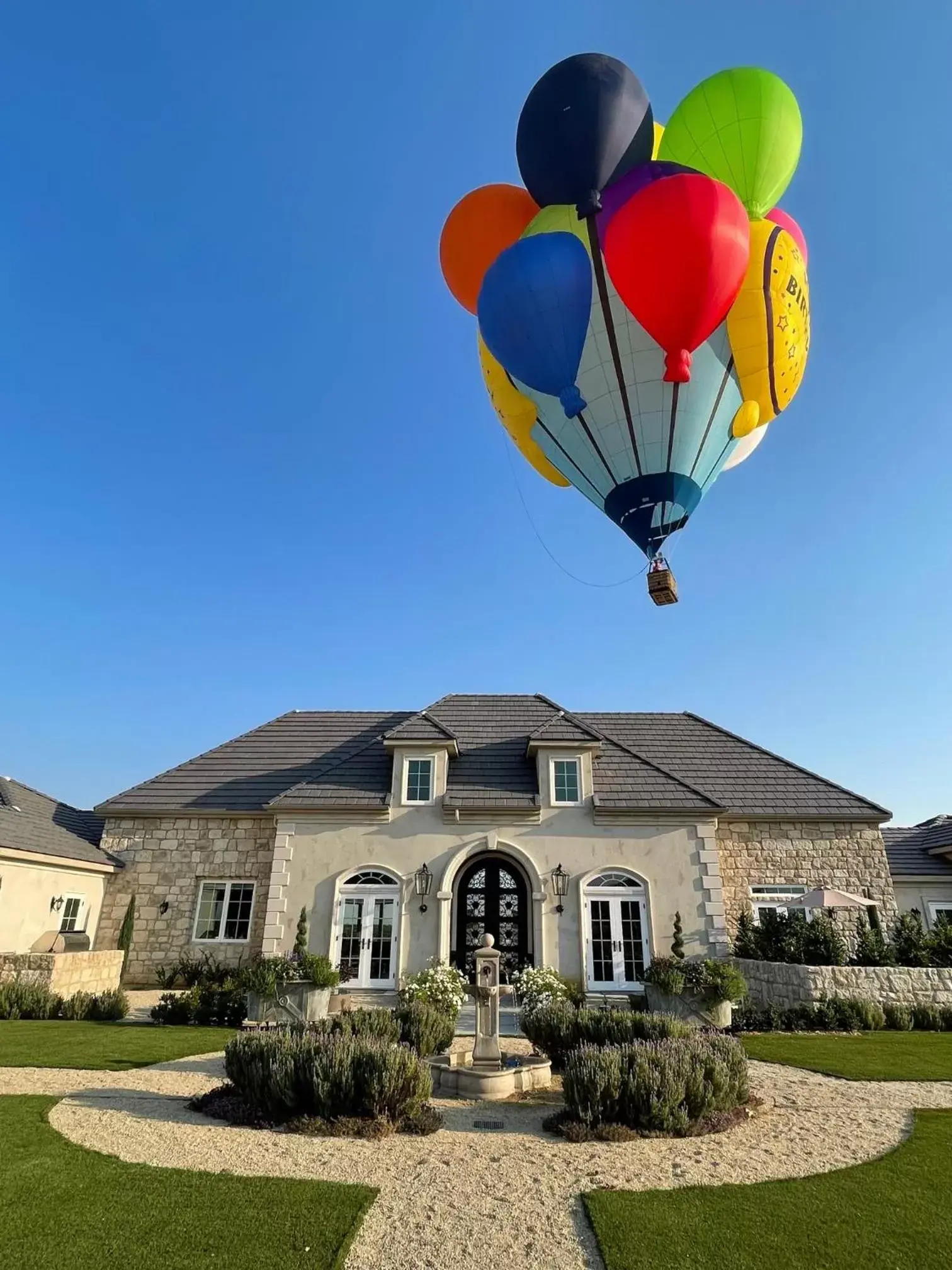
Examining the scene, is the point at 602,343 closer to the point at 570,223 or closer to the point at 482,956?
the point at 570,223

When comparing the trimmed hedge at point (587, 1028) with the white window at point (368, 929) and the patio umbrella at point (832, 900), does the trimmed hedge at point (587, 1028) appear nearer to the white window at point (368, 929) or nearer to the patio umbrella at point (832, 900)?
the white window at point (368, 929)

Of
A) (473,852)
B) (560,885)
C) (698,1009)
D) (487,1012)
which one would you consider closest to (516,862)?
(473,852)

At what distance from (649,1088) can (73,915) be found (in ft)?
46.1

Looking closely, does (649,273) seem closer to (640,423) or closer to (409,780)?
(640,423)

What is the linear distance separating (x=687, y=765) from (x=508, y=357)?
1249 centimetres

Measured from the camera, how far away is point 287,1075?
247 inches

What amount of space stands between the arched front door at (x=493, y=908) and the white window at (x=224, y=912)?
4834 millimetres

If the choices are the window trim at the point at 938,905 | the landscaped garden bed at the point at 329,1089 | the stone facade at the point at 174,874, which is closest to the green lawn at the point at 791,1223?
the landscaped garden bed at the point at 329,1089

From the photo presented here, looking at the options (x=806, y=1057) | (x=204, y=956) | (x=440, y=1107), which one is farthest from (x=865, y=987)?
(x=204, y=956)

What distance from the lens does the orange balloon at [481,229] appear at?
1002 centimetres

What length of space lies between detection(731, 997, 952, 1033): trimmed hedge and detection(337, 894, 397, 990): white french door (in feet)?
22.5

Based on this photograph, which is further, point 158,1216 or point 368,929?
point 368,929

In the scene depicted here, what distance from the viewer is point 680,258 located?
811 cm

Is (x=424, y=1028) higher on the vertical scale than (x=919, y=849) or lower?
lower
